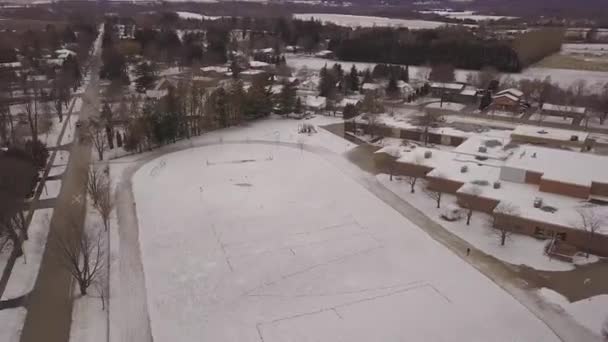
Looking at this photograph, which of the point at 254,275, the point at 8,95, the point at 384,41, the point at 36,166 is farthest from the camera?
the point at 384,41

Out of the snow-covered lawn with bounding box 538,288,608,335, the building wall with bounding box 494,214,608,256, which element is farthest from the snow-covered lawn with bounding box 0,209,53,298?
the building wall with bounding box 494,214,608,256

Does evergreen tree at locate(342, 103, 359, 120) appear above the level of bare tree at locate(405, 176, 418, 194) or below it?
above

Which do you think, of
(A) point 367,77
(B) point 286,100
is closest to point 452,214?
(B) point 286,100

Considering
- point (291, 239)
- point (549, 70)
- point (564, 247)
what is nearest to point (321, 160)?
point (291, 239)

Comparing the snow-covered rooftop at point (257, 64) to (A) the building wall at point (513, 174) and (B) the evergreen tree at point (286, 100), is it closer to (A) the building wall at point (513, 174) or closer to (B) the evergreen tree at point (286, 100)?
(B) the evergreen tree at point (286, 100)

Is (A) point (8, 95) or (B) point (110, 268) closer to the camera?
(B) point (110, 268)

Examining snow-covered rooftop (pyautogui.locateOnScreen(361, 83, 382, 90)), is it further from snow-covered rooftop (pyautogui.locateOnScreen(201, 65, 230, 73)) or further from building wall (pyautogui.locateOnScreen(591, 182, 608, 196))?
building wall (pyautogui.locateOnScreen(591, 182, 608, 196))

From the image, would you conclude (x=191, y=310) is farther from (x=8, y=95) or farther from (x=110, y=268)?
(x=8, y=95)
